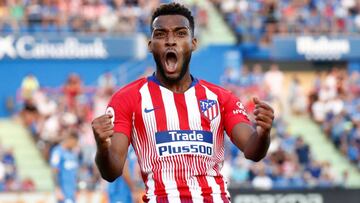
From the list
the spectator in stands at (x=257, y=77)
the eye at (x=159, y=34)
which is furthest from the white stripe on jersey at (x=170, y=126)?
the spectator in stands at (x=257, y=77)

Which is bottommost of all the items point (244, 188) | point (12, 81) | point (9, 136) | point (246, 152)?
point (246, 152)

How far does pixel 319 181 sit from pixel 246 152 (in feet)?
46.4

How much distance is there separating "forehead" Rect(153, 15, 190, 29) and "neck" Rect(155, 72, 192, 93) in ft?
0.97

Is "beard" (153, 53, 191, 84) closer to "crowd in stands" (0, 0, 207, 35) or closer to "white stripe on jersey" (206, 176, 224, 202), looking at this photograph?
"white stripe on jersey" (206, 176, 224, 202)

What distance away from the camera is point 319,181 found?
19.4 metres

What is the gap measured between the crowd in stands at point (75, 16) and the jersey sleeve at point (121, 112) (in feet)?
60.5

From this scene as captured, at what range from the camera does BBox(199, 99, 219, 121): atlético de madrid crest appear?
5707 millimetres

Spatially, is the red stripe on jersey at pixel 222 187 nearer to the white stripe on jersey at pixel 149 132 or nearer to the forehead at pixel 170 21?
the white stripe on jersey at pixel 149 132

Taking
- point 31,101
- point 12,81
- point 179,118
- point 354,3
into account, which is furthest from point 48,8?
point 179,118

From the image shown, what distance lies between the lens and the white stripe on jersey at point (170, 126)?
18.0 feet

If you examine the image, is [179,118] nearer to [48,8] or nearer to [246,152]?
[246,152]

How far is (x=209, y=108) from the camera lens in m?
5.74

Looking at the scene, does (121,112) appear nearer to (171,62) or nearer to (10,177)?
(171,62)

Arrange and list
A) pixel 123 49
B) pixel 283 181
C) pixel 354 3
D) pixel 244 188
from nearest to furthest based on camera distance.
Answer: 1. pixel 244 188
2. pixel 283 181
3. pixel 123 49
4. pixel 354 3
